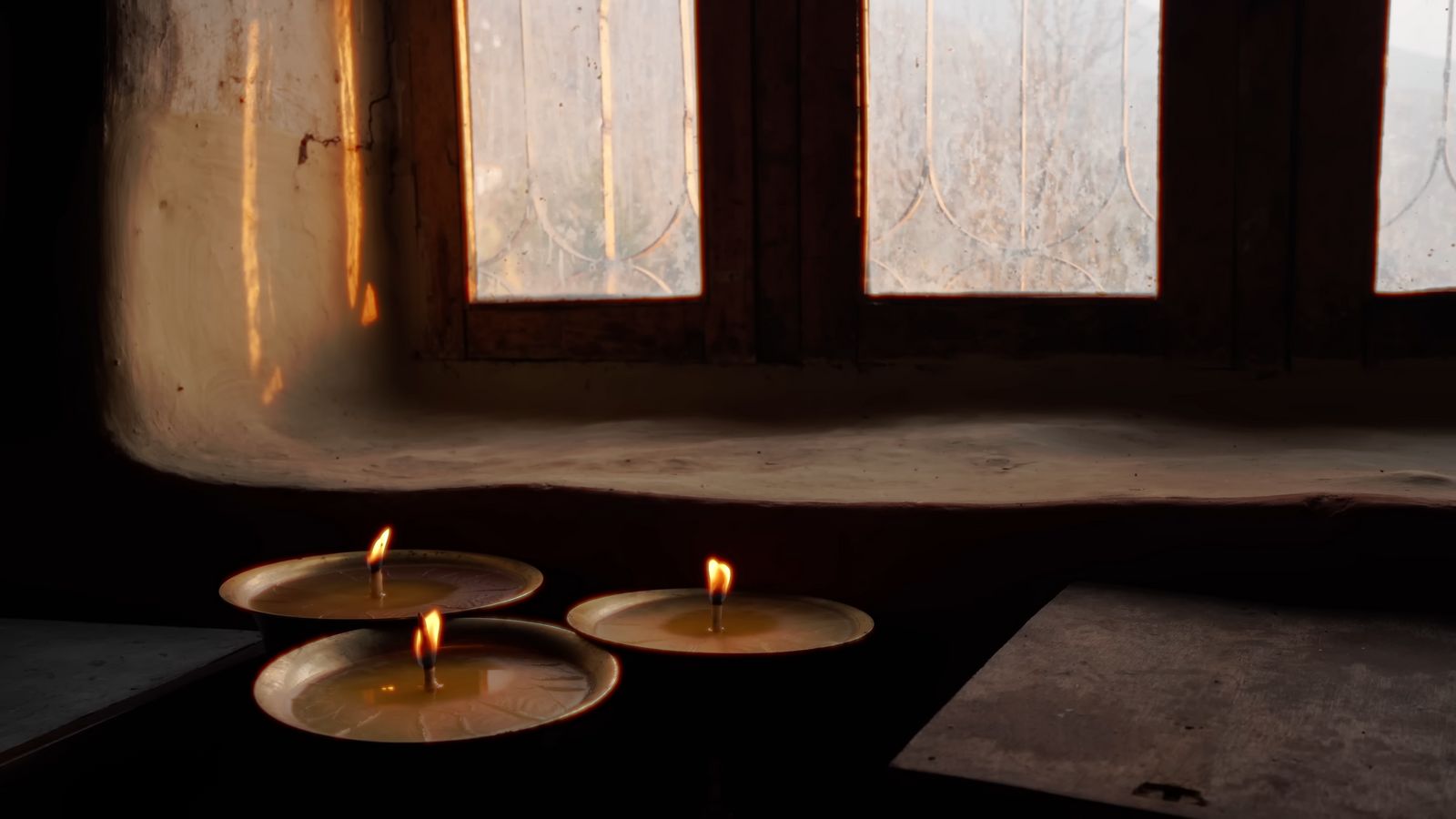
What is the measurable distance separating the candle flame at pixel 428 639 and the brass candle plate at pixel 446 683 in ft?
0.14

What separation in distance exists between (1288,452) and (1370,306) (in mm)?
548

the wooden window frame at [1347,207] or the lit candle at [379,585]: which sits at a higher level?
the wooden window frame at [1347,207]

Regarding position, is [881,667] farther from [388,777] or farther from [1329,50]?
[1329,50]

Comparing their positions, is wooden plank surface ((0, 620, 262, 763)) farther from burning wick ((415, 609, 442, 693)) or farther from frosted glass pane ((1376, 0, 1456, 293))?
frosted glass pane ((1376, 0, 1456, 293))

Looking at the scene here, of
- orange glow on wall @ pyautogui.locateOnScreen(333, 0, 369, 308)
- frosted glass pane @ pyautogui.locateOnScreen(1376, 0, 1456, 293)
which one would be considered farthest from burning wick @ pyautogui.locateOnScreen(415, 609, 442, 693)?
frosted glass pane @ pyautogui.locateOnScreen(1376, 0, 1456, 293)

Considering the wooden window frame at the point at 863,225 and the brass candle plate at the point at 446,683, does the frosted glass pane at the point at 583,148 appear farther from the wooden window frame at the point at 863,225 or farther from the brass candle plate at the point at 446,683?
the brass candle plate at the point at 446,683

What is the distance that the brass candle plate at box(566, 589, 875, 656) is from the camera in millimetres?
1282

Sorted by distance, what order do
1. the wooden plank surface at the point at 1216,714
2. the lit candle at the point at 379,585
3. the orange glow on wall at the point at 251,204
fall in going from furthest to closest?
the orange glow on wall at the point at 251,204 → the lit candle at the point at 379,585 → the wooden plank surface at the point at 1216,714

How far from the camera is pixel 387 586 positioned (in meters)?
1.59

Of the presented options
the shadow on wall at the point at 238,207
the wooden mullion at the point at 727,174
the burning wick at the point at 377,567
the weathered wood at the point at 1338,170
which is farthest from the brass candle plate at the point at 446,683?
the weathered wood at the point at 1338,170

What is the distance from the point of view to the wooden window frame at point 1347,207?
2244 millimetres

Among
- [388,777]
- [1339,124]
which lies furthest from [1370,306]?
[388,777]

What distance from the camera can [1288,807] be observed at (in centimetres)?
85

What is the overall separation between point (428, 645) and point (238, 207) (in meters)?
1.84
